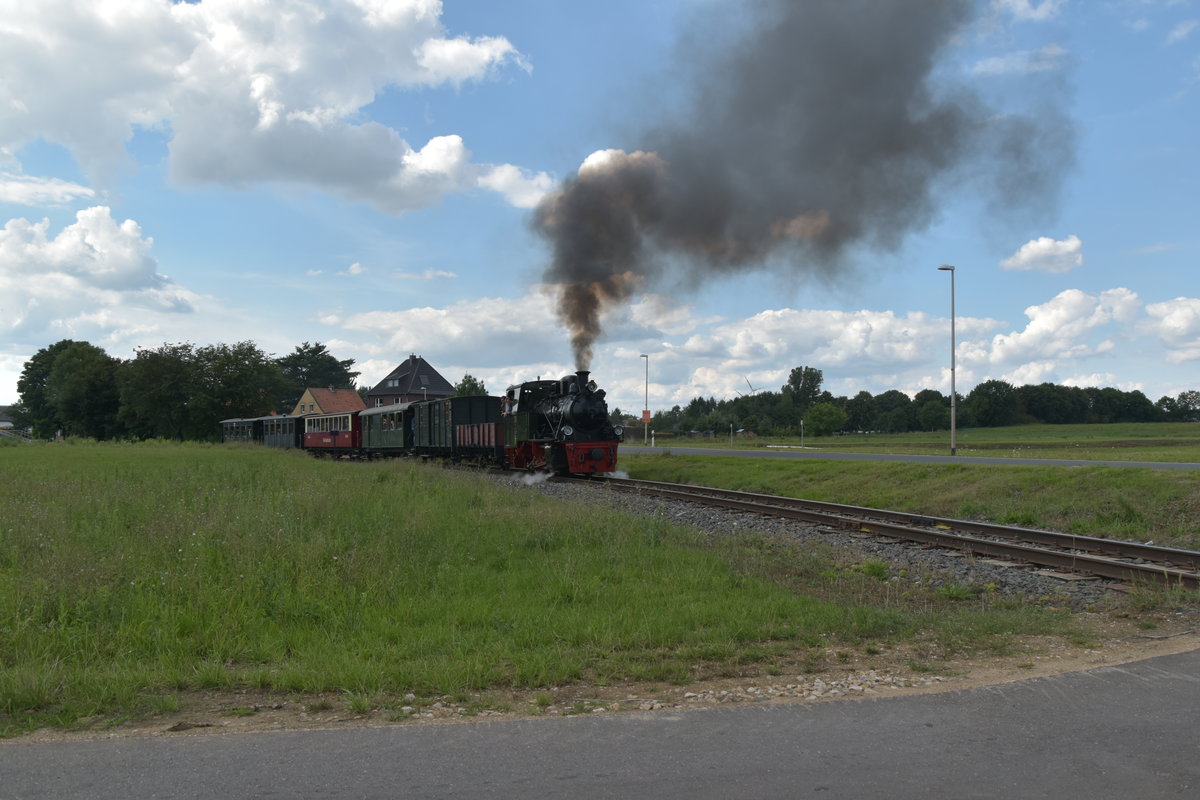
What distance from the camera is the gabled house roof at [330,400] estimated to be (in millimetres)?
103062

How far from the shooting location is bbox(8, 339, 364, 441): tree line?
7125 centimetres

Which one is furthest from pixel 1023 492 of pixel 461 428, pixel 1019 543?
pixel 461 428

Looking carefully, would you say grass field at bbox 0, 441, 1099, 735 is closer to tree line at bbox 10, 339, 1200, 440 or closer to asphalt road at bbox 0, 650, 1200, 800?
asphalt road at bbox 0, 650, 1200, 800

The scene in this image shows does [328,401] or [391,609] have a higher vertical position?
[328,401]

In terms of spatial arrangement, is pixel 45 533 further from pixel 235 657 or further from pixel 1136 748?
pixel 1136 748

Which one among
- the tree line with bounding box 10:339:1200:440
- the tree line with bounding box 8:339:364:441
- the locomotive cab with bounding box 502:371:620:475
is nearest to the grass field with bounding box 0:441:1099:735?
the locomotive cab with bounding box 502:371:620:475

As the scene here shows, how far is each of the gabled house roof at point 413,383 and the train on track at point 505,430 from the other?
6254 centimetres

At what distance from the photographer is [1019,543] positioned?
42.9 feet

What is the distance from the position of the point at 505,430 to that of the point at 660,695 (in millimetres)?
23402

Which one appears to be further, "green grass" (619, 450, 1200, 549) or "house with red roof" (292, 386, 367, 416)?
"house with red roof" (292, 386, 367, 416)

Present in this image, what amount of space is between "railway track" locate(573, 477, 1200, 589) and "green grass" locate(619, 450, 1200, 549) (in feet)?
6.04

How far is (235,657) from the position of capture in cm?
662

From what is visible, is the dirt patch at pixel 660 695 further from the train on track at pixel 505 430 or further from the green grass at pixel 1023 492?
the train on track at pixel 505 430

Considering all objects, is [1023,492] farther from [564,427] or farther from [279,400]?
[279,400]
